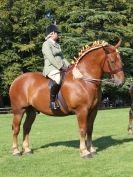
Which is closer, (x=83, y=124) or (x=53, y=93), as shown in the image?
(x=83, y=124)

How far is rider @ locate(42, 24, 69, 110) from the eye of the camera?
12711 mm

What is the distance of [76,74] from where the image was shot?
499 inches

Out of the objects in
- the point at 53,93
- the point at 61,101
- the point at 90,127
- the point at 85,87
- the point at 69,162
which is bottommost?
the point at 69,162

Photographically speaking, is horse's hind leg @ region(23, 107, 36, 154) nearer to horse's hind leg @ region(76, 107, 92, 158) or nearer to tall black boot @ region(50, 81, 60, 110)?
tall black boot @ region(50, 81, 60, 110)

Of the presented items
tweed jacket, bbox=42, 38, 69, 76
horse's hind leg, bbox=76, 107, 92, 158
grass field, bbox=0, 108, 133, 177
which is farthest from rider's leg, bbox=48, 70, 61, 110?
grass field, bbox=0, 108, 133, 177

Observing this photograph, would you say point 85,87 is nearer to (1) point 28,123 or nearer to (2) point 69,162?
(2) point 69,162

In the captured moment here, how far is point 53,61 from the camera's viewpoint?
1273cm

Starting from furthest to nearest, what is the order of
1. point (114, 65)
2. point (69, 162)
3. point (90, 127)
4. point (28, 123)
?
point (28, 123) < point (90, 127) < point (114, 65) < point (69, 162)

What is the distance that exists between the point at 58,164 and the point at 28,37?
153ft

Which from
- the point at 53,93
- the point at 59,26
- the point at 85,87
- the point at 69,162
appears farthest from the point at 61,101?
the point at 59,26

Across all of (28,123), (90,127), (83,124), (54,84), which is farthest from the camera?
(28,123)

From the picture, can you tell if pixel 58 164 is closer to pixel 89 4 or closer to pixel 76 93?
pixel 76 93

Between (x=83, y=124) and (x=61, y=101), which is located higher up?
(x=61, y=101)

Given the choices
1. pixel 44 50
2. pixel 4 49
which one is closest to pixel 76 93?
pixel 44 50
